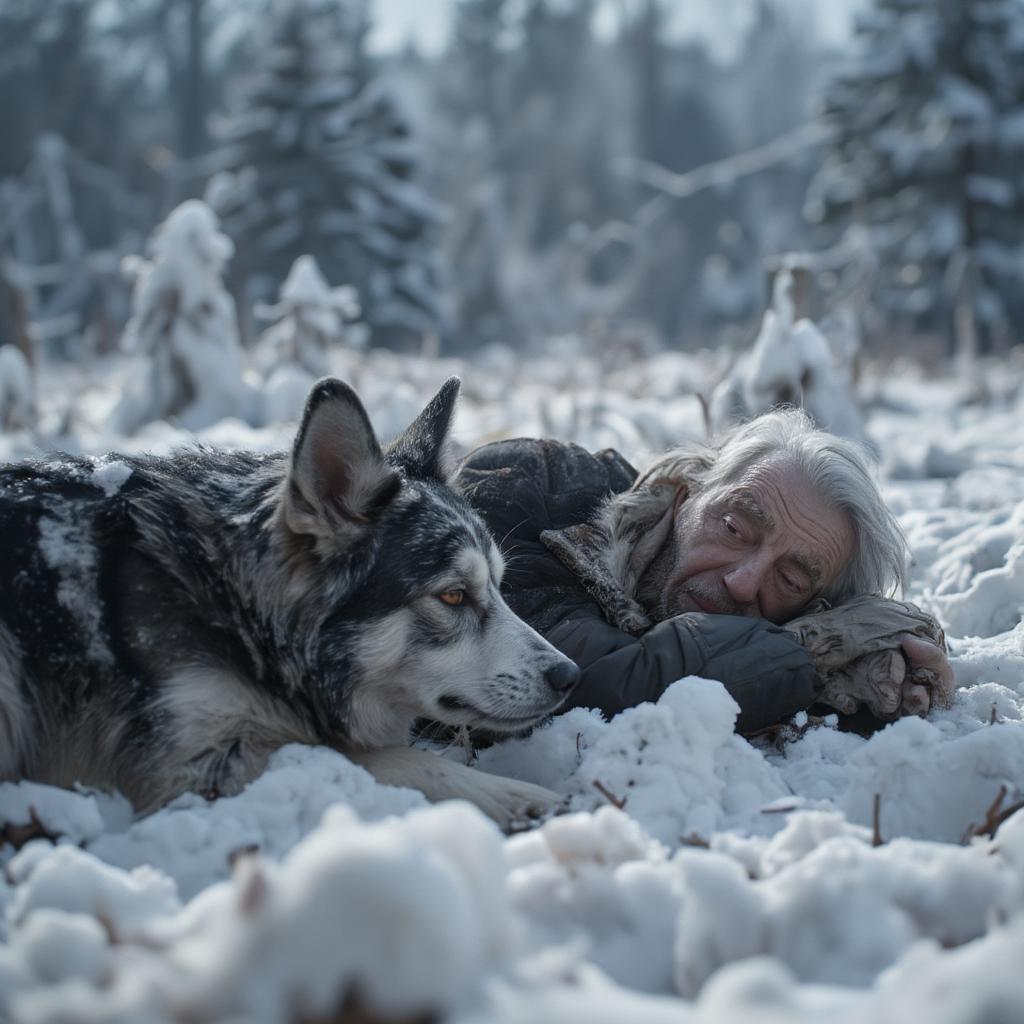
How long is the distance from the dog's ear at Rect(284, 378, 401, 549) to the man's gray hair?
59.7 inches

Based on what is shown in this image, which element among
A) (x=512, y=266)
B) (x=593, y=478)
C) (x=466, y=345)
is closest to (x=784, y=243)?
(x=512, y=266)

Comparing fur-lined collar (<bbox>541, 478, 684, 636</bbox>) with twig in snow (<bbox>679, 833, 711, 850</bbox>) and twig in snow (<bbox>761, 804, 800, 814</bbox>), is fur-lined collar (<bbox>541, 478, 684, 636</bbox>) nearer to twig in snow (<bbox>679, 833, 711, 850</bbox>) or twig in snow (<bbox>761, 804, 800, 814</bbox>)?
twig in snow (<bbox>761, 804, 800, 814</bbox>)

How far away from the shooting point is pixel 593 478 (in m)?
4.62

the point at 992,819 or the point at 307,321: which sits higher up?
the point at 307,321

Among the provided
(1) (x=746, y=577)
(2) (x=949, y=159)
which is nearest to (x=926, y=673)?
(1) (x=746, y=577)

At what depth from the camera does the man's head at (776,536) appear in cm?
393

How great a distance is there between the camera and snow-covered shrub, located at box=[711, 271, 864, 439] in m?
7.52

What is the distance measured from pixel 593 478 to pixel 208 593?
203cm

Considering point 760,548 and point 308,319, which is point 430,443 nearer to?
point 760,548

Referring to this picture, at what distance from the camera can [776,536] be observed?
3906mm

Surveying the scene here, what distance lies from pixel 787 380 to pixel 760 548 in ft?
12.9

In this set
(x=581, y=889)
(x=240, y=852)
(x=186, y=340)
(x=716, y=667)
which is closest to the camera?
(x=581, y=889)

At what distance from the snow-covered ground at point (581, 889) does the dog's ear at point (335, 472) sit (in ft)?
2.28

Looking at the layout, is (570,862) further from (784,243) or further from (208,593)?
(784,243)
